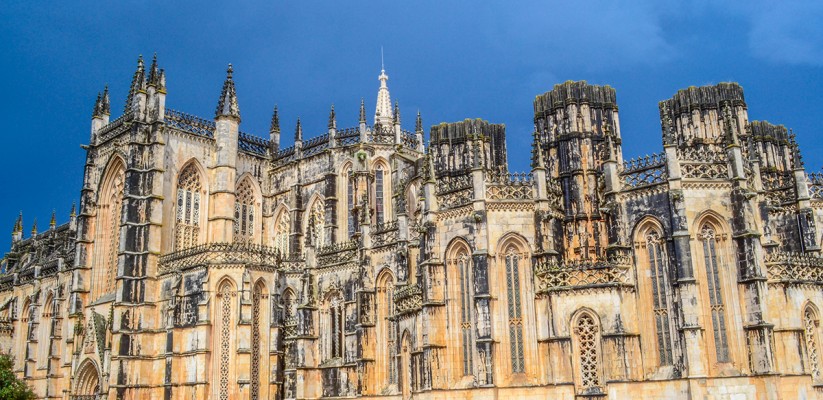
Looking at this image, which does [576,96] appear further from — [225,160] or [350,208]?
[225,160]

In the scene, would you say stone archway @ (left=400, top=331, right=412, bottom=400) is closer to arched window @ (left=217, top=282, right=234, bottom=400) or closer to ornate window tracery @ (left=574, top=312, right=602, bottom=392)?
ornate window tracery @ (left=574, top=312, right=602, bottom=392)

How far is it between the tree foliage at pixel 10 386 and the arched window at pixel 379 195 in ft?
86.6

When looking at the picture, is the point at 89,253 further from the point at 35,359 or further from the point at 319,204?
the point at 319,204

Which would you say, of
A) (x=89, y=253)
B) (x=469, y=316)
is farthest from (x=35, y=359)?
(x=469, y=316)

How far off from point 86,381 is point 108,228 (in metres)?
9.99

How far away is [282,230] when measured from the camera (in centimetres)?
5509

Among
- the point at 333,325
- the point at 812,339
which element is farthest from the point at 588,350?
the point at 333,325

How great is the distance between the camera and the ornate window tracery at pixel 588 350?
2939 cm

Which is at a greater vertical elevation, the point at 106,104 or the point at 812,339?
the point at 106,104

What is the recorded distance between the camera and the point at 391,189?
5019cm

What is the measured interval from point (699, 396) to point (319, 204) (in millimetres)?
30215

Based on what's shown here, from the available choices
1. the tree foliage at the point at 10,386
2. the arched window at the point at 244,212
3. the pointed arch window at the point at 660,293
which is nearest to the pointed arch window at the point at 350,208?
the arched window at the point at 244,212

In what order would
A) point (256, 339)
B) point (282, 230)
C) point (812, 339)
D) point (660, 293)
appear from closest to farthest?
1. point (660, 293)
2. point (812, 339)
3. point (256, 339)
4. point (282, 230)

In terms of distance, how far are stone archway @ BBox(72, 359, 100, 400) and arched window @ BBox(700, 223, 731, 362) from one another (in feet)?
120
